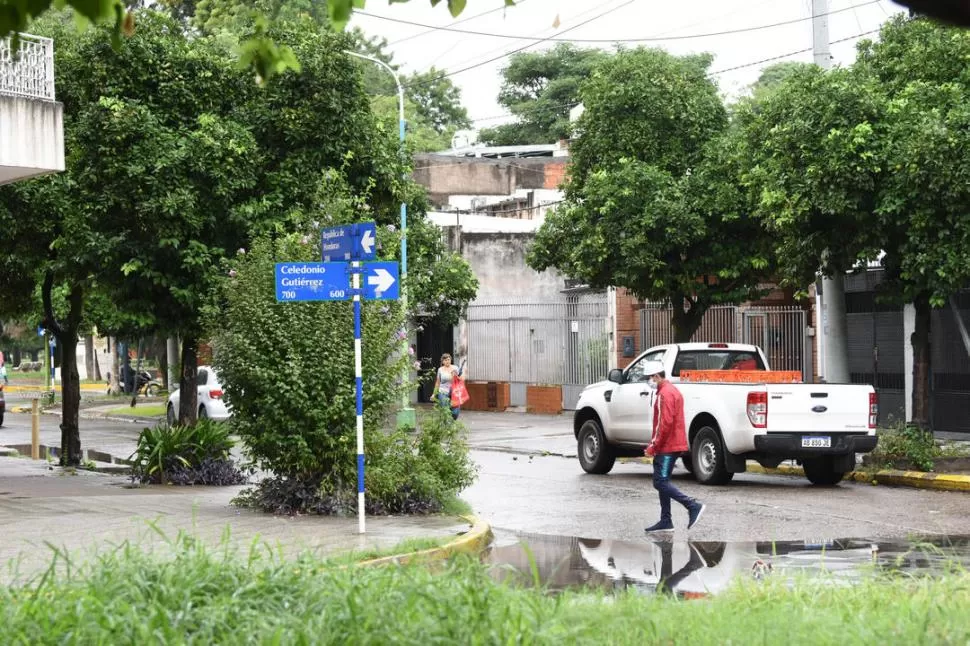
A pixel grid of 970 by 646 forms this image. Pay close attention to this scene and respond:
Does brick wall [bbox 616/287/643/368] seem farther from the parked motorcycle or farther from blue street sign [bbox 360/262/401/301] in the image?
the parked motorcycle

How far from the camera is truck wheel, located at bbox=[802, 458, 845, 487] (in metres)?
18.3

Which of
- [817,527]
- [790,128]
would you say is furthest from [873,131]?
[817,527]

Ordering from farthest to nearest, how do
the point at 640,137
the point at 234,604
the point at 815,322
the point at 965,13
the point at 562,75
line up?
the point at 562,75
the point at 815,322
the point at 640,137
the point at 234,604
the point at 965,13

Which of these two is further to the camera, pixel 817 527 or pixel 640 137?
pixel 640 137

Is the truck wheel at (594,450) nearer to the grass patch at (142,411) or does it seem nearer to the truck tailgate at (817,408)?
the truck tailgate at (817,408)

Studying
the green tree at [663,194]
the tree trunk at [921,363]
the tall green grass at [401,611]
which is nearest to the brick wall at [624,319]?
the green tree at [663,194]

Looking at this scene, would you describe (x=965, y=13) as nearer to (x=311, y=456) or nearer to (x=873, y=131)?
(x=311, y=456)

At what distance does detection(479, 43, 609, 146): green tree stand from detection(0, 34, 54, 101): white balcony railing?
49.8 metres

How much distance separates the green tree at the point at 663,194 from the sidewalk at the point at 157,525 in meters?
10.4

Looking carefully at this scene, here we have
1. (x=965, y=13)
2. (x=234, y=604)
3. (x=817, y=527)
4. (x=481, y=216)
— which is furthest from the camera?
(x=481, y=216)

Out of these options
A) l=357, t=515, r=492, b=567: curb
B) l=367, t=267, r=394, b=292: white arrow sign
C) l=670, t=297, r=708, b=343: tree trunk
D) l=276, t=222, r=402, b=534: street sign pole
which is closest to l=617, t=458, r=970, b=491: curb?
l=357, t=515, r=492, b=567: curb

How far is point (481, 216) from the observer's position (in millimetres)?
48000

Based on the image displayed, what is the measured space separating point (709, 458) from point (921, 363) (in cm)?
366

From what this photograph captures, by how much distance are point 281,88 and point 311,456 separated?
643 centimetres
